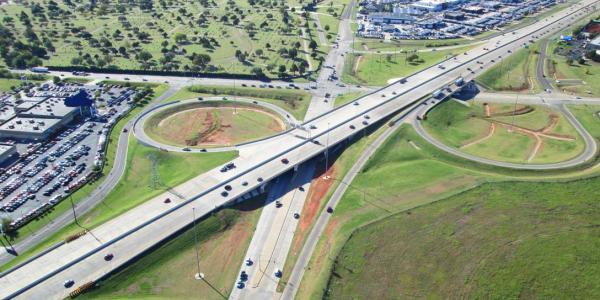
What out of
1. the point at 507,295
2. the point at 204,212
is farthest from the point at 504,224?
the point at 204,212

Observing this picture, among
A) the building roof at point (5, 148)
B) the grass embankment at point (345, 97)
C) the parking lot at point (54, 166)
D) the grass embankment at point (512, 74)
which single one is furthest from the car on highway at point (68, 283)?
the grass embankment at point (512, 74)

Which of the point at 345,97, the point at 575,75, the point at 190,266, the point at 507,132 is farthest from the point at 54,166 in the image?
the point at 575,75

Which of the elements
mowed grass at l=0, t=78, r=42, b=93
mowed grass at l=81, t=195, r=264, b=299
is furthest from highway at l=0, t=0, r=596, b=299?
mowed grass at l=0, t=78, r=42, b=93

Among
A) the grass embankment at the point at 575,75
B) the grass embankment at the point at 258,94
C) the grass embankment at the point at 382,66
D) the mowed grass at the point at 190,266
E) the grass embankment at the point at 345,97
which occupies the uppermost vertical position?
the grass embankment at the point at 575,75

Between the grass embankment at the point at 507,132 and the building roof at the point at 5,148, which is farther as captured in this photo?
the grass embankment at the point at 507,132

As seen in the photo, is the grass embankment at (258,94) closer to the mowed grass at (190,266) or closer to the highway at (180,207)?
the highway at (180,207)

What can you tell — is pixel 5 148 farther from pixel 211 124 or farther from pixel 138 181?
pixel 211 124

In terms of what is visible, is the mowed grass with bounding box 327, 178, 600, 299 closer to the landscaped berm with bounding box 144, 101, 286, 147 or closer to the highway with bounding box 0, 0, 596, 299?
the highway with bounding box 0, 0, 596, 299
